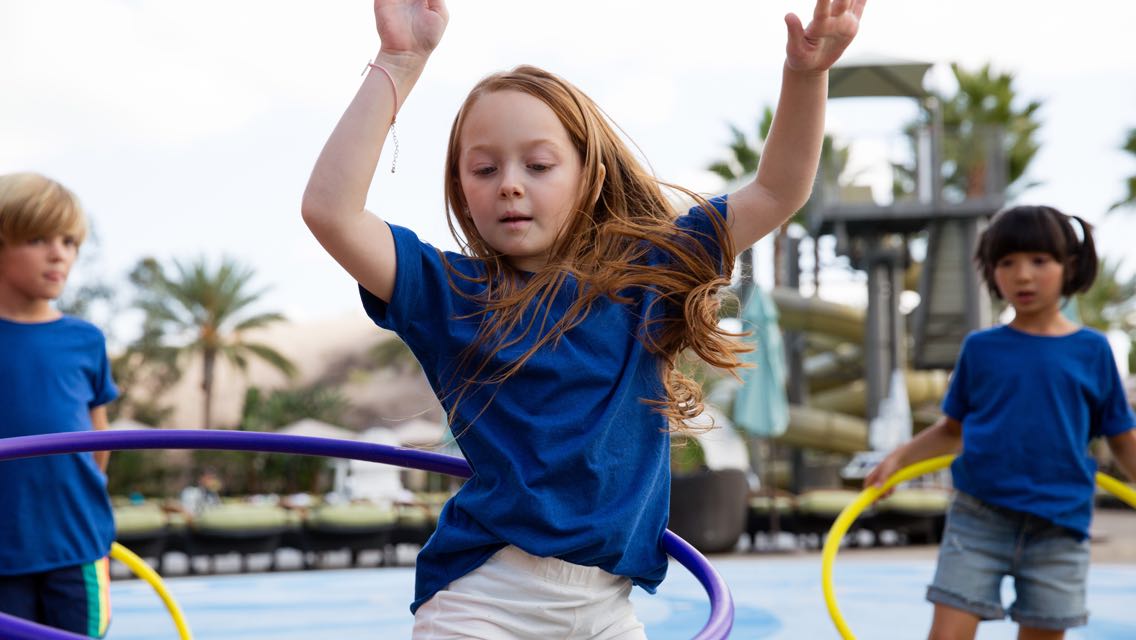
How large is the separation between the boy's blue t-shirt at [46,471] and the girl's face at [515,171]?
67.9 inches

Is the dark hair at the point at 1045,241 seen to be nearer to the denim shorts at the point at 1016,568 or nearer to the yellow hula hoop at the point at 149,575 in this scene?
the denim shorts at the point at 1016,568

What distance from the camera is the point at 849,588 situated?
969 centimetres

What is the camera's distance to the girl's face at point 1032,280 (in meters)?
3.74

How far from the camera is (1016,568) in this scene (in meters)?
3.70

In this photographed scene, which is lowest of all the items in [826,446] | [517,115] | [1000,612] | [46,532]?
[826,446]

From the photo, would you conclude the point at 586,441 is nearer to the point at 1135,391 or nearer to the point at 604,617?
the point at 604,617

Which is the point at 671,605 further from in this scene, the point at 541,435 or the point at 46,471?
the point at 541,435

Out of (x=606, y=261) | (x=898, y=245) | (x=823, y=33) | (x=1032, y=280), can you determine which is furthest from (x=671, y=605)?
(x=898, y=245)

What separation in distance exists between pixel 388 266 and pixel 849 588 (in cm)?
848

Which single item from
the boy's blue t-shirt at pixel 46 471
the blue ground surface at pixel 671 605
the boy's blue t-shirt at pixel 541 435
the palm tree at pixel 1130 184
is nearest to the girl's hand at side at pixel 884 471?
the boy's blue t-shirt at pixel 541 435

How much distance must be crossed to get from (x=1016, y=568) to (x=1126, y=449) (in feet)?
1.69

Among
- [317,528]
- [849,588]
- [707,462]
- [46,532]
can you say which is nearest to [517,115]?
[46,532]

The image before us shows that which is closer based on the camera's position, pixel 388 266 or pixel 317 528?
pixel 388 266

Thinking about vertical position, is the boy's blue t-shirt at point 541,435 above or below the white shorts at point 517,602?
above
